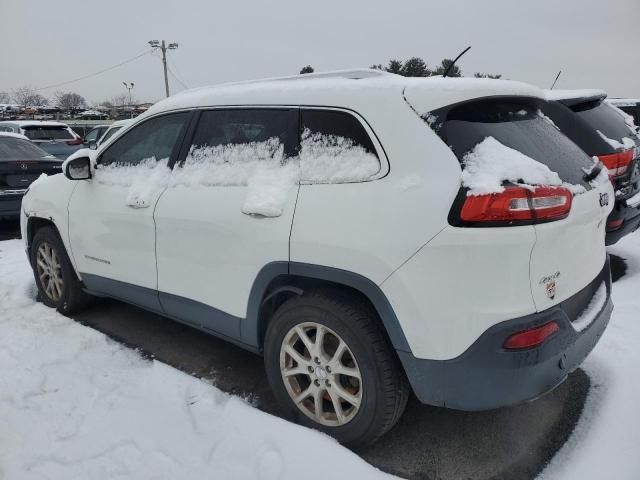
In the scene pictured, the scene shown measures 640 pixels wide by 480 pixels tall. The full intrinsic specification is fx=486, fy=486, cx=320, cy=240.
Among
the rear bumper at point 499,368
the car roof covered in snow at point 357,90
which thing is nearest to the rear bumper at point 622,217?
the car roof covered in snow at point 357,90

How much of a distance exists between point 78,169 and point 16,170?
161 inches

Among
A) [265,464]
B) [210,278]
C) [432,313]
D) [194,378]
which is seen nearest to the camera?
[432,313]

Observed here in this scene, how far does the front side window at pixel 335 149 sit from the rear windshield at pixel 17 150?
6093 mm

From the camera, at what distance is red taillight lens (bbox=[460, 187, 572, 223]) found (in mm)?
1870

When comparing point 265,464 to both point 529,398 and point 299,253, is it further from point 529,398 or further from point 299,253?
point 529,398

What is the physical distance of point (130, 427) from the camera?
2.51m

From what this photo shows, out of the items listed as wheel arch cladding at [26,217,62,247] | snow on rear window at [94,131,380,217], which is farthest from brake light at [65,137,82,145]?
snow on rear window at [94,131,380,217]

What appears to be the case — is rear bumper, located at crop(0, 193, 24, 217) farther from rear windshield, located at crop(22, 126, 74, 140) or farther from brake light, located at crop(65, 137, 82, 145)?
brake light, located at crop(65, 137, 82, 145)

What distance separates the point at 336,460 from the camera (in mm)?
2232

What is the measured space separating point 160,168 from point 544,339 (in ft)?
7.91

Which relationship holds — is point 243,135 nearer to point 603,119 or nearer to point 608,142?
point 608,142

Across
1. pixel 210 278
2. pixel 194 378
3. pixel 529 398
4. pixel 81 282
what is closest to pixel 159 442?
pixel 194 378

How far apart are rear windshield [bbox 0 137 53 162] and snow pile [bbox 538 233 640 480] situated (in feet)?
24.1

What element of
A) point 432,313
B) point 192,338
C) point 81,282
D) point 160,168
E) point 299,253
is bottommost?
point 192,338
